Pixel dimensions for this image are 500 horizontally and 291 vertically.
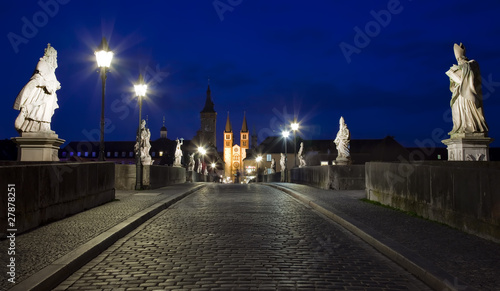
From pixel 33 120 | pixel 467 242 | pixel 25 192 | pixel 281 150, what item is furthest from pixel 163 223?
pixel 281 150

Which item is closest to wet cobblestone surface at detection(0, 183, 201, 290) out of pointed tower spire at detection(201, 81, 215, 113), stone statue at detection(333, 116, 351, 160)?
stone statue at detection(333, 116, 351, 160)

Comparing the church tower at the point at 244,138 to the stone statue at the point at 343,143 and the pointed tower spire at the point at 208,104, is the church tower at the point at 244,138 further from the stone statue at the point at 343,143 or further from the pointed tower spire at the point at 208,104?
the stone statue at the point at 343,143

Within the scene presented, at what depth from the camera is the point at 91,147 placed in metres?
127

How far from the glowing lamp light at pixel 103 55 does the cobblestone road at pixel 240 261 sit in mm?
7764

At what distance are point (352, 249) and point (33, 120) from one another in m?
9.94

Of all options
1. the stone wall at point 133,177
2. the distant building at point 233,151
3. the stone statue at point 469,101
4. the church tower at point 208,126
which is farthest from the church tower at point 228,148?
the stone statue at point 469,101

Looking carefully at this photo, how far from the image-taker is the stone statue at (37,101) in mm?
12977

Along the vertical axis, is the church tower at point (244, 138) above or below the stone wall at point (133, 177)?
above

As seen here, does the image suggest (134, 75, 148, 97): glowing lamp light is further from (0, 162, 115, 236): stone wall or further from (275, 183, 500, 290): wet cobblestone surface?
(275, 183, 500, 290): wet cobblestone surface

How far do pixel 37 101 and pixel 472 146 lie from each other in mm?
13017

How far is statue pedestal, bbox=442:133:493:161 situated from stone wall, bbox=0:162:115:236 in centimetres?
1086

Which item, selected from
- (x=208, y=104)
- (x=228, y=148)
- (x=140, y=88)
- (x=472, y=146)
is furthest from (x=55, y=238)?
(x=208, y=104)

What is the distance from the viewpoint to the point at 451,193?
8781 millimetres

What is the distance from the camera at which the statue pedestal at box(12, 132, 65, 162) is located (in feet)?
42.6
